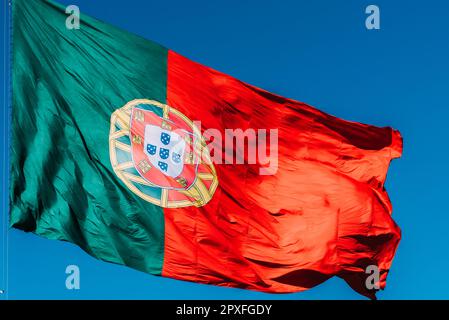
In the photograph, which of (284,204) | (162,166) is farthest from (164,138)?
(284,204)

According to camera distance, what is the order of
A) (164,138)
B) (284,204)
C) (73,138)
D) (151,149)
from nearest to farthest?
(73,138)
(151,149)
(164,138)
(284,204)

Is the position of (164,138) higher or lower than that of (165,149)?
higher

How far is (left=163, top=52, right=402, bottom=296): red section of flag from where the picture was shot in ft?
63.8

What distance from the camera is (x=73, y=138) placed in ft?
59.7

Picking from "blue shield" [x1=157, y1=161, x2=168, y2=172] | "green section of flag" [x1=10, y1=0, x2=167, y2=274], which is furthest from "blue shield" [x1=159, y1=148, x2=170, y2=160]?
"green section of flag" [x1=10, y1=0, x2=167, y2=274]

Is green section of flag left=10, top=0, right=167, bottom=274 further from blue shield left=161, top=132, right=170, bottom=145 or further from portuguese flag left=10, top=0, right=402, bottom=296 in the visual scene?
blue shield left=161, top=132, right=170, bottom=145

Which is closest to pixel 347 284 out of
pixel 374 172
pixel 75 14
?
pixel 374 172

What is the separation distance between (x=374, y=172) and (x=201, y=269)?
5230mm

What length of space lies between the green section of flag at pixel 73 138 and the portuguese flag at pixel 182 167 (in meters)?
0.02

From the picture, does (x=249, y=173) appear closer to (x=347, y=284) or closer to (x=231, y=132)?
(x=231, y=132)

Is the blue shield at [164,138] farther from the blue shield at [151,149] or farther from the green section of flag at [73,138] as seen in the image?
the green section of flag at [73,138]

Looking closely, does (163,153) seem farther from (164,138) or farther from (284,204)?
(284,204)

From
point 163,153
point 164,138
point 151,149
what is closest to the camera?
point 151,149

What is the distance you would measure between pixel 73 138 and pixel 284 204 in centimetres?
510
